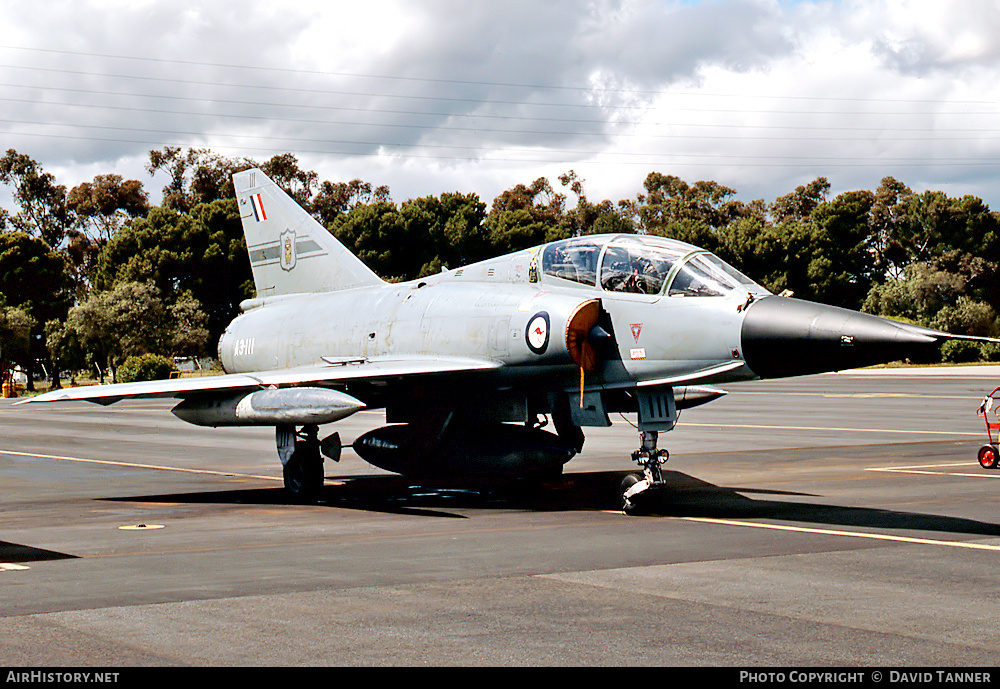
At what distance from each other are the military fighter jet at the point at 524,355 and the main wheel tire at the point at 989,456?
18.0 ft

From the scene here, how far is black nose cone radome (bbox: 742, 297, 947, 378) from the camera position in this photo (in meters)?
11.1

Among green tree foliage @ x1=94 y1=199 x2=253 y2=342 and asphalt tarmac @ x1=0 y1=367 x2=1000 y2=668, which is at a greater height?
green tree foliage @ x1=94 y1=199 x2=253 y2=342

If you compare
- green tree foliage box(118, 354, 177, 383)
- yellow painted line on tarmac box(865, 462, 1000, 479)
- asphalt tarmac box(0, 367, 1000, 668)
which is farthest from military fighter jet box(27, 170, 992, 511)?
green tree foliage box(118, 354, 177, 383)

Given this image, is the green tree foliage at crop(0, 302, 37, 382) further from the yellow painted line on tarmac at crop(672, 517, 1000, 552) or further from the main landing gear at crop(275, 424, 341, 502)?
the yellow painted line on tarmac at crop(672, 517, 1000, 552)

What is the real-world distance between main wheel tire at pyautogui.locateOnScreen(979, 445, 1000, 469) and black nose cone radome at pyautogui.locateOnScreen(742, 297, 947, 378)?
7.98 meters

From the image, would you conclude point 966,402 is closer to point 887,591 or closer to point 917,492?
point 917,492

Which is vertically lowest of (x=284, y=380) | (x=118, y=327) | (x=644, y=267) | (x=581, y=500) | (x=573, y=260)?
(x=581, y=500)

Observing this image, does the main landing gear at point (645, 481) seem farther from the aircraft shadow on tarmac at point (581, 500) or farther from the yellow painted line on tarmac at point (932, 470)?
the yellow painted line on tarmac at point (932, 470)

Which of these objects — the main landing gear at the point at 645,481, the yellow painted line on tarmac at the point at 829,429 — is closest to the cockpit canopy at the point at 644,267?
the main landing gear at the point at 645,481

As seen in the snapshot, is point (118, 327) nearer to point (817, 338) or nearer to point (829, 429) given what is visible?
point (829, 429)

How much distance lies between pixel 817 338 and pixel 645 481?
2786 mm

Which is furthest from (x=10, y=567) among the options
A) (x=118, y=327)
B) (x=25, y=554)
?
(x=118, y=327)

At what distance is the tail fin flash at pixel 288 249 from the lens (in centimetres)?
1842

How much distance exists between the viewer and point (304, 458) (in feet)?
50.6
